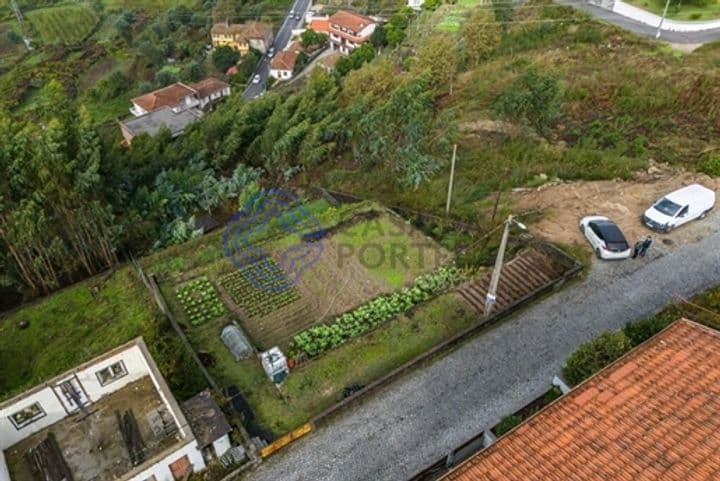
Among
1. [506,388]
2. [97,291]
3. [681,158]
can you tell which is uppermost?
[681,158]

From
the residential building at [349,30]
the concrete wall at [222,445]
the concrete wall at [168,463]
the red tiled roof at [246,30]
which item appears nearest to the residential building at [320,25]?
the residential building at [349,30]

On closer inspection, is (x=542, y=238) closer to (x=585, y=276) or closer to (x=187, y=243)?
(x=585, y=276)

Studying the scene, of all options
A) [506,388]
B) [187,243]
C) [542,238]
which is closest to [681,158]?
[542,238]

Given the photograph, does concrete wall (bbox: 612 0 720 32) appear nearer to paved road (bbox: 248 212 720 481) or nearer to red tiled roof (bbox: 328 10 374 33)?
paved road (bbox: 248 212 720 481)

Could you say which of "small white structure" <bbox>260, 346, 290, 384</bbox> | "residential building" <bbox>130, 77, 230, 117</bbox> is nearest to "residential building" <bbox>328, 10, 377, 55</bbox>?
"residential building" <bbox>130, 77, 230, 117</bbox>

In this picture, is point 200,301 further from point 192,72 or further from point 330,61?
point 192,72

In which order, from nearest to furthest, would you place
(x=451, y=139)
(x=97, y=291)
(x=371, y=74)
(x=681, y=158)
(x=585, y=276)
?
(x=585, y=276) < (x=97, y=291) < (x=681, y=158) < (x=451, y=139) < (x=371, y=74)

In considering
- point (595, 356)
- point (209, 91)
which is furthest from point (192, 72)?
point (595, 356)
